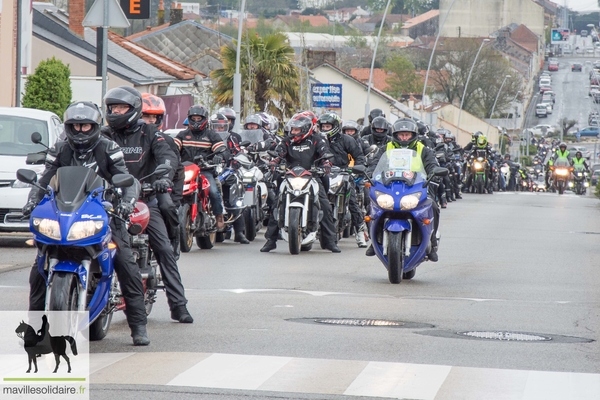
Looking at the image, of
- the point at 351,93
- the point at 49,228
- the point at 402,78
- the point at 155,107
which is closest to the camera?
the point at 49,228

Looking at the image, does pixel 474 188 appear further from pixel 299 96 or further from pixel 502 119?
pixel 502 119

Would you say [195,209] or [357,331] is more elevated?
[195,209]

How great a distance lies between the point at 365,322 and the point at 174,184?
81.9 inches

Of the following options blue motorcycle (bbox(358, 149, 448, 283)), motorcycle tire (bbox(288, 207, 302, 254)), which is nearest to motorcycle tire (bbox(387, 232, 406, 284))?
blue motorcycle (bbox(358, 149, 448, 283))

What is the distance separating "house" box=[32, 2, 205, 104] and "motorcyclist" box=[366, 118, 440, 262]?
21.3m

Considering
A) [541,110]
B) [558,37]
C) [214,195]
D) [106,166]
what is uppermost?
[558,37]

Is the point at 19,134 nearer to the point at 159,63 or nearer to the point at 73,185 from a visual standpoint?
the point at 73,185

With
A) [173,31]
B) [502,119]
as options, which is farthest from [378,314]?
[502,119]

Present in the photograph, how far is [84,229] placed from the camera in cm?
810

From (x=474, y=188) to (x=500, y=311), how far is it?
1328 inches

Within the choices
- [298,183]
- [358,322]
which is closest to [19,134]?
[298,183]

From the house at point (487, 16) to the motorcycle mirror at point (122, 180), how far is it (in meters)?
150

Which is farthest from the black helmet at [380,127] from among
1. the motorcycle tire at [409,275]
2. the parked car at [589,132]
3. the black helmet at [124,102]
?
the parked car at [589,132]

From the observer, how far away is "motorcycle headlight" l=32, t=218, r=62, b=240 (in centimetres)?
802
